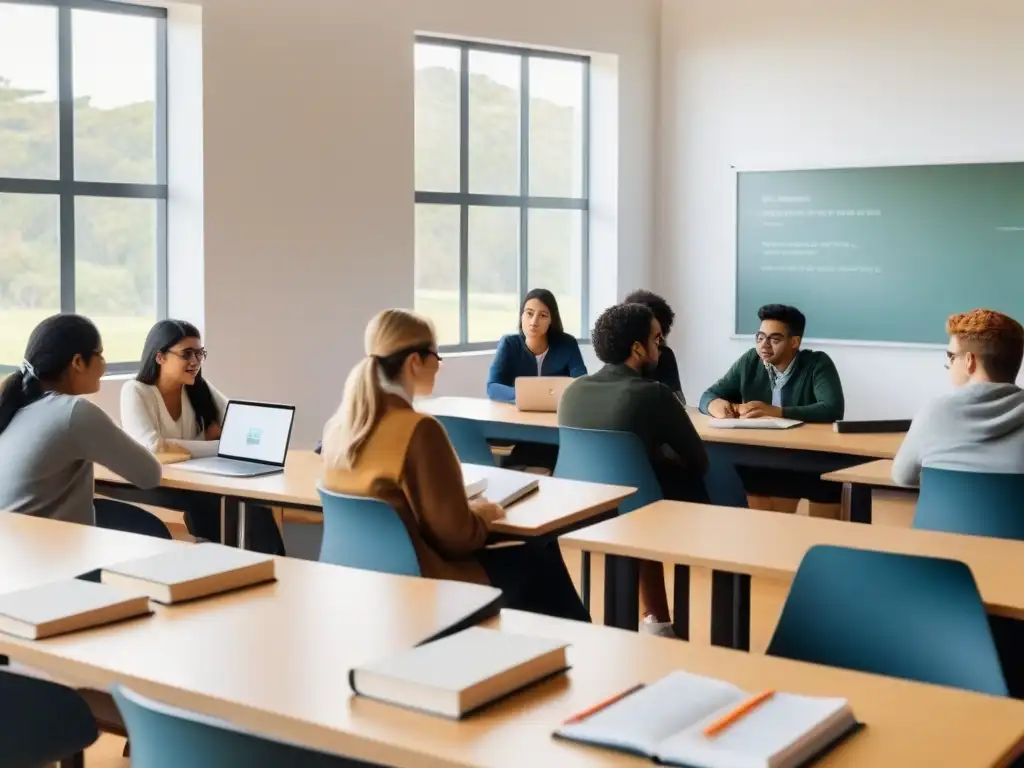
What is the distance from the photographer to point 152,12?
21.5ft

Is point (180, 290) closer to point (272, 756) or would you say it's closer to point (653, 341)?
point (653, 341)

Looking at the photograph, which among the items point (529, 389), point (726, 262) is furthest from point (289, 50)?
point (726, 262)

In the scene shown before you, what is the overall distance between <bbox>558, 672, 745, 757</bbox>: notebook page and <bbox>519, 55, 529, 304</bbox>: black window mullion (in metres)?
6.53

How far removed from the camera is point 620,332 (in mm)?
4516

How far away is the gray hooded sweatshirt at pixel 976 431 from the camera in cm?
363

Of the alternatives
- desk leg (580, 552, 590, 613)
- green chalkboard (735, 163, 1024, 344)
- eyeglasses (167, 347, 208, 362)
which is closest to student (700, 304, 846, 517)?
desk leg (580, 552, 590, 613)

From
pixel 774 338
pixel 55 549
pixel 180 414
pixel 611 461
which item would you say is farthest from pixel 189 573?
pixel 774 338

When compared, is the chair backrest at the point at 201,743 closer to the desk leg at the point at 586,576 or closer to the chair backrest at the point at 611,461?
the desk leg at the point at 586,576

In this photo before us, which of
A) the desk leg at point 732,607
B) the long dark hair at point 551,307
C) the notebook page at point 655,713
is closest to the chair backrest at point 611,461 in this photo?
the desk leg at point 732,607

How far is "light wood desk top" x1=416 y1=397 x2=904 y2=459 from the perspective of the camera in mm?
4770

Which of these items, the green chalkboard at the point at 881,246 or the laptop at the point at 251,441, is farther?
the green chalkboard at the point at 881,246

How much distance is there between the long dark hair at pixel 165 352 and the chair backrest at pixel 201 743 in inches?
122

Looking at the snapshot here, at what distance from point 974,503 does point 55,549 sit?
234cm

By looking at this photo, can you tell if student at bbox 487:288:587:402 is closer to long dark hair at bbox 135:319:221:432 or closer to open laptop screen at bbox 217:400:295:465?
long dark hair at bbox 135:319:221:432
